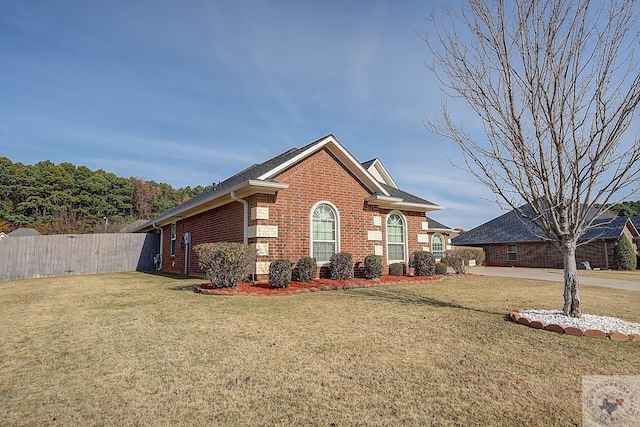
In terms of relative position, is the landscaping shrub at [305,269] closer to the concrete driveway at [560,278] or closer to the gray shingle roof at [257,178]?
the gray shingle roof at [257,178]

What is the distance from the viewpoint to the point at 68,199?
50.9 meters

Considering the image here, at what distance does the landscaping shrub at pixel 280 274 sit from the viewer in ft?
30.9

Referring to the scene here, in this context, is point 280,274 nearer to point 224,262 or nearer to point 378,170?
point 224,262

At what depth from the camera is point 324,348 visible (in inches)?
174

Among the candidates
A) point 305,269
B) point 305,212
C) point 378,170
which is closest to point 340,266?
point 305,269

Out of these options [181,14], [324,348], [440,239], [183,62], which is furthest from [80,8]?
[440,239]

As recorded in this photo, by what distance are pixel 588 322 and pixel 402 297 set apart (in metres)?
3.75

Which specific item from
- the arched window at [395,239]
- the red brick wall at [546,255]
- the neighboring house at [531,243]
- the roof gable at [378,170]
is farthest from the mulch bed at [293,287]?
the red brick wall at [546,255]

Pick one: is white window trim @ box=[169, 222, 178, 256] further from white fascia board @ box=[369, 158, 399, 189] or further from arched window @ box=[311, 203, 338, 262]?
white fascia board @ box=[369, 158, 399, 189]

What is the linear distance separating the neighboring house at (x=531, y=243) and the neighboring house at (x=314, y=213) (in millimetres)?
11662

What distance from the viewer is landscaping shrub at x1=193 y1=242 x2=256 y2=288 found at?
29.6 feet

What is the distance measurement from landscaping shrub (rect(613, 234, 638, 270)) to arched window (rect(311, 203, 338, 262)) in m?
22.8

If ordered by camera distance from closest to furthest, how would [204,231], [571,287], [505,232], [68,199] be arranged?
[571,287]
[204,231]
[505,232]
[68,199]

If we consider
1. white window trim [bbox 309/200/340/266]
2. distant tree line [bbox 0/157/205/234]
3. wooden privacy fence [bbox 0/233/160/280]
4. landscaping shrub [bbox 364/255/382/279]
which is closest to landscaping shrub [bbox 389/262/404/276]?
landscaping shrub [bbox 364/255/382/279]
